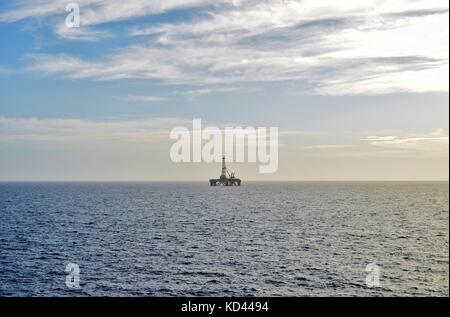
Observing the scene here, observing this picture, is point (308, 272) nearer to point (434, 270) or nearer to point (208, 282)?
point (208, 282)

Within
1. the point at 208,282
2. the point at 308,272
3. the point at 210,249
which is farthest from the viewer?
the point at 210,249

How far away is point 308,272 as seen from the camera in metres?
49.0

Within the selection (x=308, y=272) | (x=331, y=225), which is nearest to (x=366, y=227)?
(x=331, y=225)

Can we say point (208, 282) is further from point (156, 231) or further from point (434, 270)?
point (156, 231)

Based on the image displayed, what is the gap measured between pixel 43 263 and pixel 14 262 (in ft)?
12.2

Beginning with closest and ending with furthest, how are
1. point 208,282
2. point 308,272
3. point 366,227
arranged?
point 208,282, point 308,272, point 366,227

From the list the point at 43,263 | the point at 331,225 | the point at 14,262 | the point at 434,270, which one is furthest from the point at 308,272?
the point at 331,225

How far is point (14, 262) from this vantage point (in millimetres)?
53125

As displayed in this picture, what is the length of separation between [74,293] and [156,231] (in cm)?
4116
